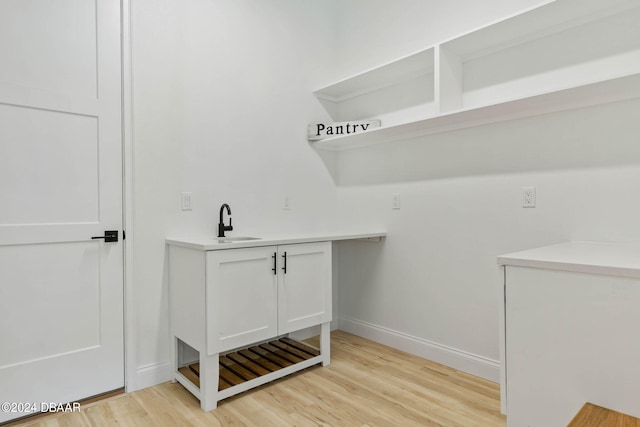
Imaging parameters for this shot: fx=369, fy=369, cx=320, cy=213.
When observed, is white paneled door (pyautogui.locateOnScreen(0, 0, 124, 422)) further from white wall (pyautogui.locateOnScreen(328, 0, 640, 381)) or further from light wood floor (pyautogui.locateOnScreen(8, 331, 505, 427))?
white wall (pyautogui.locateOnScreen(328, 0, 640, 381))

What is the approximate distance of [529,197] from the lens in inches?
83.3

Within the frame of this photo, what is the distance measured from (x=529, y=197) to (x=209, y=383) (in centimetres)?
205

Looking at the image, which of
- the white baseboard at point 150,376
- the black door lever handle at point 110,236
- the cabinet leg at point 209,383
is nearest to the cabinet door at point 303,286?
the cabinet leg at point 209,383

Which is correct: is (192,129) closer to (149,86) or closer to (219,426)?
(149,86)

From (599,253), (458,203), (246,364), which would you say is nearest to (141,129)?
(246,364)

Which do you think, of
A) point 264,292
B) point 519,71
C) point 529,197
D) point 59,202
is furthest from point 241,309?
point 519,71

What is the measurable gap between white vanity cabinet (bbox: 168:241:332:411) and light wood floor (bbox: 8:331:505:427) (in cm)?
9

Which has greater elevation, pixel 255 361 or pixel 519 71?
pixel 519 71

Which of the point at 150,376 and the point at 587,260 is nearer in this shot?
the point at 587,260

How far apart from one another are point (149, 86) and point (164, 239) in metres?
0.94

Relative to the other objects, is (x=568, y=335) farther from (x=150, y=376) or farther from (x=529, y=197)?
(x=150, y=376)

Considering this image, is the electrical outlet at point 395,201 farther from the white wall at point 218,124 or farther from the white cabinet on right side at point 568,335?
the white cabinet on right side at point 568,335

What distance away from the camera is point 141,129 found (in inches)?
87.2

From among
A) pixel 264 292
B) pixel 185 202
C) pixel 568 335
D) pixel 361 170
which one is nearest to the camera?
pixel 568 335
